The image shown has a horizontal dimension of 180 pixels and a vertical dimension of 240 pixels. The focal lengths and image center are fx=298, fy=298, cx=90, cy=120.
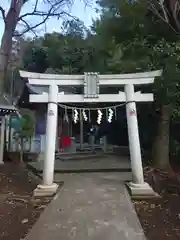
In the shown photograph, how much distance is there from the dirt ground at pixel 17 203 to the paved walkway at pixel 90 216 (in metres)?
0.43

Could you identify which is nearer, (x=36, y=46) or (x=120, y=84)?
(x=120, y=84)

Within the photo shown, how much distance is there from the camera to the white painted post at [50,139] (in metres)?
8.08

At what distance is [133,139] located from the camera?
8.30 m

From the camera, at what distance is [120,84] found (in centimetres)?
852

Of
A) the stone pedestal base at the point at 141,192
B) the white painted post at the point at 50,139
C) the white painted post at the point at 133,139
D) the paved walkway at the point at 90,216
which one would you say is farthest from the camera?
the white painted post at the point at 133,139

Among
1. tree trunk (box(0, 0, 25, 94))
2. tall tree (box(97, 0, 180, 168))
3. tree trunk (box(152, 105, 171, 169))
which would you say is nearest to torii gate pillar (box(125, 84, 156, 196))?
tall tree (box(97, 0, 180, 168))

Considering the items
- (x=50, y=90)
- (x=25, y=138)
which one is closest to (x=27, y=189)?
(x=50, y=90)

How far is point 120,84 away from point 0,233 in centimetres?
502

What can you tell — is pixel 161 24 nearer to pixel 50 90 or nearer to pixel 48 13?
pixel 50 90

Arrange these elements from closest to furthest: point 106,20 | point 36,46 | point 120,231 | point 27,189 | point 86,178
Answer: point 120,231 → point 27,189 → point 86,178 → point 106,20 → point 36,46

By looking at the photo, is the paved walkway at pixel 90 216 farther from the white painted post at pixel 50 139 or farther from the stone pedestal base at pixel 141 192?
the white painted post at pixel 50 139

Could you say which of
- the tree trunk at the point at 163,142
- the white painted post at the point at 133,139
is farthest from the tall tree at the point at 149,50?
the white painted post at the point at 133,139

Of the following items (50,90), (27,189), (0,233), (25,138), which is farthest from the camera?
(25,138)

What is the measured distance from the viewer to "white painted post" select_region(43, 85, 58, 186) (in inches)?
318
